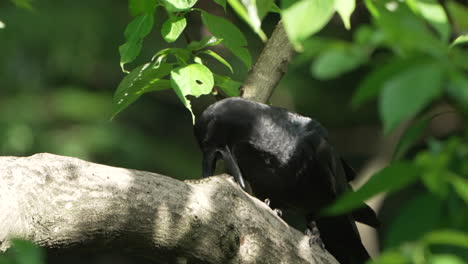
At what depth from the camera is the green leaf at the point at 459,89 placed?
0.92 m

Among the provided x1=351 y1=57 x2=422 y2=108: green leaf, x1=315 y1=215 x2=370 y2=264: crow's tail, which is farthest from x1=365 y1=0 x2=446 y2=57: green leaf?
x1=315 y1=215 x2=370 y2=264: crow's tail

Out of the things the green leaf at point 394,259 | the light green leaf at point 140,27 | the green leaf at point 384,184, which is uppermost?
the green leaf at point 384,184

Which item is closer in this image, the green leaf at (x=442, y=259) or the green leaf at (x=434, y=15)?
the green leaf at (x=442, y=259)

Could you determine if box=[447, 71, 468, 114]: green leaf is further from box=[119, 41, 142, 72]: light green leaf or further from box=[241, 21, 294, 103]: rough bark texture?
box=[241, 21, 294, 103]: rough bark texture

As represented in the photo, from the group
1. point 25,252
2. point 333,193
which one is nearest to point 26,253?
point 25,252

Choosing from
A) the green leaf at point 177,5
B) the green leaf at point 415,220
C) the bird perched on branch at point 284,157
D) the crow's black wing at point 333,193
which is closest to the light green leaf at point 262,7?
the green leaf at point 415,220

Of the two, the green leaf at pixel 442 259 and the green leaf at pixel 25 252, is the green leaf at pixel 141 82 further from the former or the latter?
the green leaf at pixel 442 259

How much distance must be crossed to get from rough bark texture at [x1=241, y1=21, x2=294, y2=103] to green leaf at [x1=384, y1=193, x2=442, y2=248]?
248 cm

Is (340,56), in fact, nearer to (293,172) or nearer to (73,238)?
(73,238)

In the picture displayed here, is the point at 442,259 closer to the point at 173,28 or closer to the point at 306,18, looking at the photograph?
the point at 306,18

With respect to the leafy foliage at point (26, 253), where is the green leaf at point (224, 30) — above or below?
below

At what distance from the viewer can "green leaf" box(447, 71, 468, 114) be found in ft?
3.01

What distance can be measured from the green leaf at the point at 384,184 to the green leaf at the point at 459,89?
0.32ft

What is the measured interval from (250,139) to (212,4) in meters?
3.38
